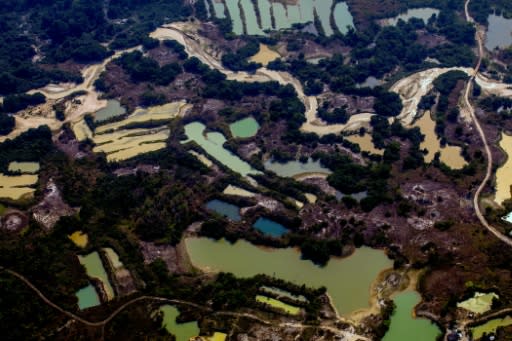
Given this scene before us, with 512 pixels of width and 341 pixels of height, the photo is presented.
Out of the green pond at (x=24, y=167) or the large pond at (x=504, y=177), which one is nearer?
the large pond at (x=504, y=177)

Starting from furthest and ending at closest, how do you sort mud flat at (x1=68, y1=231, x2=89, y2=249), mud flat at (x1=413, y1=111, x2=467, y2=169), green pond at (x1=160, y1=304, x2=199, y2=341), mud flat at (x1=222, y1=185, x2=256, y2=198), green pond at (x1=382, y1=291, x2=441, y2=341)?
mud flat at (x1=413, y1=111, x2=467, y2=169) → mud flat at (x1=222, y1=185, x2=256, y2=198) → mud flat at (x1=68, y1=231, x2=89, y2=249) → green pond at (x1=160, y1=304, x2=199, y2=341) → green pond at (x1=382, y1=291, x2=441, y2=341)

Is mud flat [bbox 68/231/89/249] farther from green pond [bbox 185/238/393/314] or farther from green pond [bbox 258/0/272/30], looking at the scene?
green pond [bbox 258/0/272/30]

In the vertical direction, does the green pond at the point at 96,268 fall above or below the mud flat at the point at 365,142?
below

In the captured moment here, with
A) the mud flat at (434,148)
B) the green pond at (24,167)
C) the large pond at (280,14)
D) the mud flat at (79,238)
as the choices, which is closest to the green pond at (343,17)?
the large pond at (280,14)

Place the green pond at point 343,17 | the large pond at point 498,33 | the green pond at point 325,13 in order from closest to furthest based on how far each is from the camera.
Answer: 1. the large pond at point 498,33
2. the green pond at point 325,13
3. the green pond at point 343,17

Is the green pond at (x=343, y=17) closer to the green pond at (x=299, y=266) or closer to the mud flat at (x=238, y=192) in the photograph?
the mud flat at (x=238, y=192)

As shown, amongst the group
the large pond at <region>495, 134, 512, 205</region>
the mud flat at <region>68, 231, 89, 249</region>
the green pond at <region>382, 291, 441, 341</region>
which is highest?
the mud flat at <region>68, 231, 89, 249</region>

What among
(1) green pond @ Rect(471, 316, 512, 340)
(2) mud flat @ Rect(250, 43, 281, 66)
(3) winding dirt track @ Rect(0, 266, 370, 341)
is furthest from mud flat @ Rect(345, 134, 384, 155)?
(3) winding dirt track @ Rect(0, 266, 370, 341)

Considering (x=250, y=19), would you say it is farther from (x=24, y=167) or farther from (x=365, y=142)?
(x=24, y=167)
